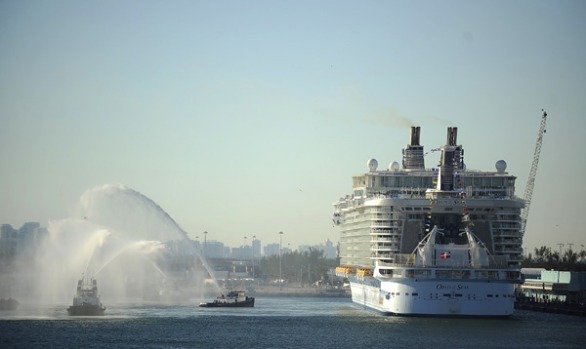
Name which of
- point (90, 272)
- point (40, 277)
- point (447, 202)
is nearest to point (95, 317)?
point (90, 272)

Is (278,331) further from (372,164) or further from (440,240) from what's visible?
(372,164)

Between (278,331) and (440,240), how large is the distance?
60.5 ft

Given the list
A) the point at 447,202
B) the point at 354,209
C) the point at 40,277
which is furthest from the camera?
the point at 40,277

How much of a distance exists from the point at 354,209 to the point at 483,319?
1097 inches

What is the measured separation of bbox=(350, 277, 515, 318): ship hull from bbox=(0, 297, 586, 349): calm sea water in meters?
1.11

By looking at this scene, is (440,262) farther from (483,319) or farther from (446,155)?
(446,155)

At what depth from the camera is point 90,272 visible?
412ft

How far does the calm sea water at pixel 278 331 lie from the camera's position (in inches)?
3204

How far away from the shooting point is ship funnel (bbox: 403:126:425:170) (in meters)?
123

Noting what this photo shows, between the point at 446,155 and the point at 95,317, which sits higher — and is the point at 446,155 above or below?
above

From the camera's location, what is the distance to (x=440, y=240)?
101750 millimetres

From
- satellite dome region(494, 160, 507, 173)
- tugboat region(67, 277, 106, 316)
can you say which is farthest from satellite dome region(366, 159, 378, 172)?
tugboat region(67, 277, 106, 316)

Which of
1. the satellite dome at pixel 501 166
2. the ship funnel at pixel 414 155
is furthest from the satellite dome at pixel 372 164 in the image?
the satellite dome at pixel 501 166

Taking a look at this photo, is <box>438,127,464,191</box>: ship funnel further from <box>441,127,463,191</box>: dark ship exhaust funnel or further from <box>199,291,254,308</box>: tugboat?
<box>199,291,254,308</box>: tugboat
